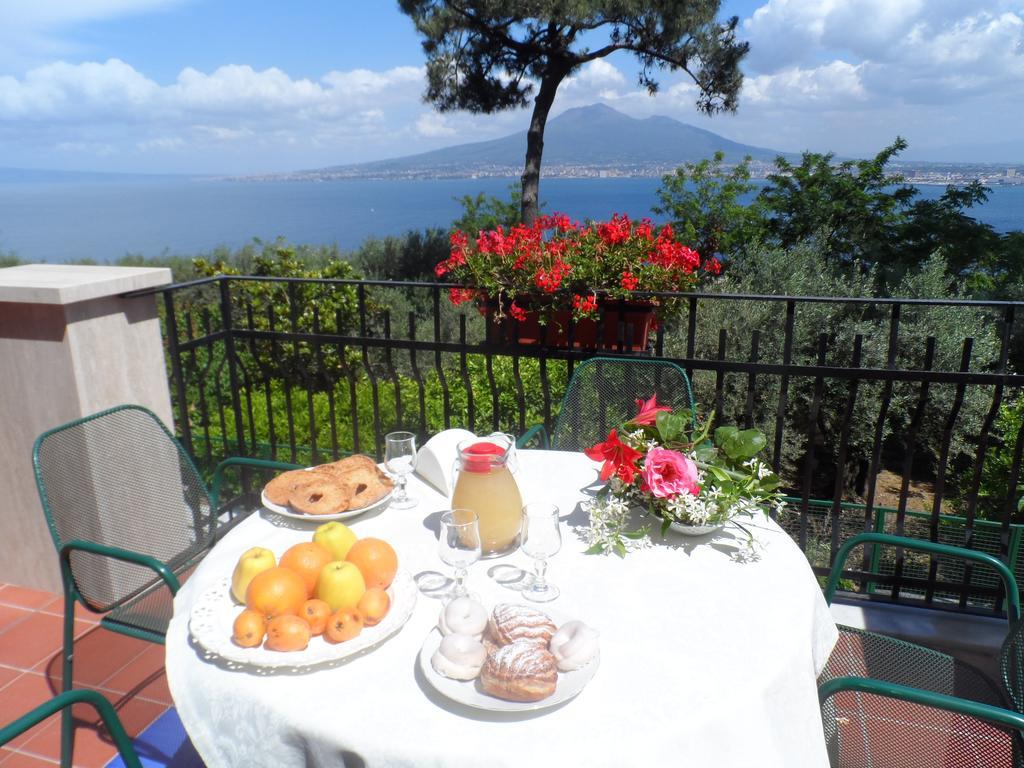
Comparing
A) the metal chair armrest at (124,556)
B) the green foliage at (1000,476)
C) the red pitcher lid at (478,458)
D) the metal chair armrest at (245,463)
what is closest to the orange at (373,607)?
the red pitcher lid at (478,458)

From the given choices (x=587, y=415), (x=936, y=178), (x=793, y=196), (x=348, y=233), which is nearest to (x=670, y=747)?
(x=587, y=415)

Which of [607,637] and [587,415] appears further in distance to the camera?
[587,415]

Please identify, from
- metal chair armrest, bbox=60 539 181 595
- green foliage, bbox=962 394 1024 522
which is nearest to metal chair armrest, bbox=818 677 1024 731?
metal chair armrest, bbox=60 539 181 595

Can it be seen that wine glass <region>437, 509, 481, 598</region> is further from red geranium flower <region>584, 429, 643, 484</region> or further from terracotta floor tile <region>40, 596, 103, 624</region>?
terracotta floor tile <region>40, 596, 103, 624</region>

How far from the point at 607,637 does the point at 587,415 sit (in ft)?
4.55

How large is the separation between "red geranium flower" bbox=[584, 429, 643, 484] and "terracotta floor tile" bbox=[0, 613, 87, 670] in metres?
2.36

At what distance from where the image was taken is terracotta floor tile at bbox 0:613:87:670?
2529 mm

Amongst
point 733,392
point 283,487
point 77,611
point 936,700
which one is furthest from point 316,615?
point 733,392

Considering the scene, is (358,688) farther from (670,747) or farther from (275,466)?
(275,466)

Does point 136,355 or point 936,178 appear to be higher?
point 936,178

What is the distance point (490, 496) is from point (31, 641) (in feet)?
7.56

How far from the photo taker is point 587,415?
2570 millimetres

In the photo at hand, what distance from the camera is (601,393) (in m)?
2.58

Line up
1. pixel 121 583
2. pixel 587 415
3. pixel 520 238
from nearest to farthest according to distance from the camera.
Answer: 1. pixel 121 583
2. pixel 587 415
3. pixel 520 238
